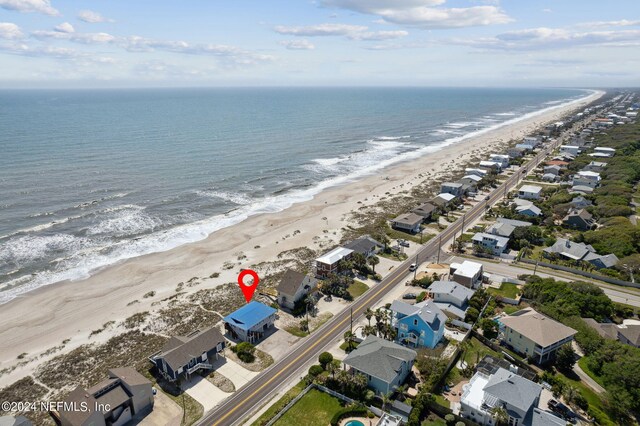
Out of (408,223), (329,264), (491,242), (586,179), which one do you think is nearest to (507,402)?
(329,264)

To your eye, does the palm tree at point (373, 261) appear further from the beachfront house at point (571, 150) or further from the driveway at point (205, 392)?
the beachfront house at point (571, 150)

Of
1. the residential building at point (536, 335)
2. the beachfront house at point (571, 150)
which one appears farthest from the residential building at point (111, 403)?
the beachfront house at point (571, 150)

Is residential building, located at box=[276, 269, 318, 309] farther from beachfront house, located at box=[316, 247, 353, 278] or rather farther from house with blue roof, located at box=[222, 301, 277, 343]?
beachfront house, located at box=[316, 247, 353, 278]

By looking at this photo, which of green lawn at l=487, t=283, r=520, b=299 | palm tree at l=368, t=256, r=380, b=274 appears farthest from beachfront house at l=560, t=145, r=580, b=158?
palm tree at l=368, t=256, r=380, b=274

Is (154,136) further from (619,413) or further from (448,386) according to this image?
(619,413)

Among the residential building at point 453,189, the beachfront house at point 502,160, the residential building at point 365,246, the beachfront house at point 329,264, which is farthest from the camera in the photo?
the beachfront house at point 502,160

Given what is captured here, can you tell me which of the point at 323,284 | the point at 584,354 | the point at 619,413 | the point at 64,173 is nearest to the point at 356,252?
the point at 323,284
